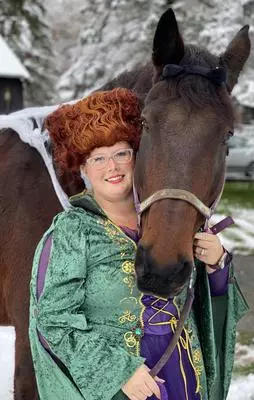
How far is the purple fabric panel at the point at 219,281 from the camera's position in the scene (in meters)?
2.14

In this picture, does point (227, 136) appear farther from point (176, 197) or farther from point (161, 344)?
point (161, 344)

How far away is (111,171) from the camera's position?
2.02 meters

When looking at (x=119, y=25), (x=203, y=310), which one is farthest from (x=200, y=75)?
(x=119, y=25)

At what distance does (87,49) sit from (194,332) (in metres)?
17.8

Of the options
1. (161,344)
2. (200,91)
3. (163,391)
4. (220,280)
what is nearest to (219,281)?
(220,280)

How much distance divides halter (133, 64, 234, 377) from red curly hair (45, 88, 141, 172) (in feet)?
0.56

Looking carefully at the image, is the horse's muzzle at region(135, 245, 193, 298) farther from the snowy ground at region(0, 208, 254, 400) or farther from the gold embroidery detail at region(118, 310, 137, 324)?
the snowy ground at region(0, 208, 254, 400)

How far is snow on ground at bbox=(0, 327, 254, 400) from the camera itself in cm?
408

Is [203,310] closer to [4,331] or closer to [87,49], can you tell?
[4,331]

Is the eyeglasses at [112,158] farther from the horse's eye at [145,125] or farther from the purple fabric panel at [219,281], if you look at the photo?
the purple fabric panel at [219,281]

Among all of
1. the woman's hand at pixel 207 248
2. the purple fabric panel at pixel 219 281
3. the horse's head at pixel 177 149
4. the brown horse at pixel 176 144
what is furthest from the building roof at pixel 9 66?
the woman's hand at pixel 207 248

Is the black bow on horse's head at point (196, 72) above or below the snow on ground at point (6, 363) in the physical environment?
above

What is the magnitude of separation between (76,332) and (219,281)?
59cm

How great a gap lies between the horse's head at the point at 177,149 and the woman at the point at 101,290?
0.12 metres
